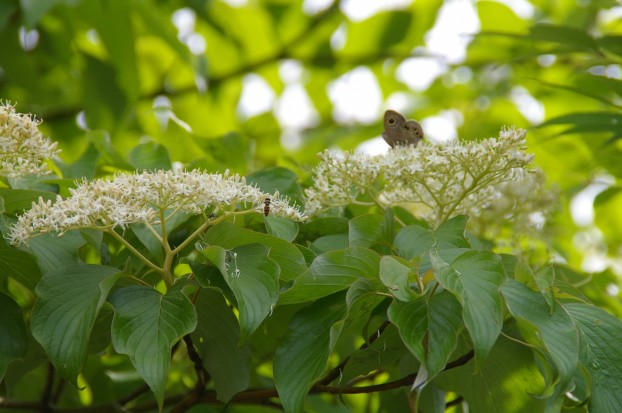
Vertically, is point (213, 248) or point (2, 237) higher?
point (2, 237)

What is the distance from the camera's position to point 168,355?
1.09 m

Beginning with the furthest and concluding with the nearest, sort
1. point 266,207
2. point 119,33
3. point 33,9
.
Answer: point 119,33
point 33,9
point 266,207

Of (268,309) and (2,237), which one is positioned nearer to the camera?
(268,309)

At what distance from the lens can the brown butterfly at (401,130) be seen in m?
1.47

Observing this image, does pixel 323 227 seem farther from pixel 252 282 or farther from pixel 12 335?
pixel 12 335

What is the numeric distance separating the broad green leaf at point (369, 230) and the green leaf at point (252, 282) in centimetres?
19

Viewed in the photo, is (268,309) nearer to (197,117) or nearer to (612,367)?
(612,367)

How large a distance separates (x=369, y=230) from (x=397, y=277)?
21 cm

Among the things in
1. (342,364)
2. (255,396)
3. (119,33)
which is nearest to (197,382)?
(255,396)

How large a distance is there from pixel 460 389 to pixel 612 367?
0.82 feet

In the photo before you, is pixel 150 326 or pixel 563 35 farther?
pixel 563 35

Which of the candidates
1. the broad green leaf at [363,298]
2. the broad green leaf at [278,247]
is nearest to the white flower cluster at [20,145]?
the broad green leaf at [278,247]

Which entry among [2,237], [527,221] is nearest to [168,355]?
[2,237]

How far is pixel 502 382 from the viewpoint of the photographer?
1278mm
